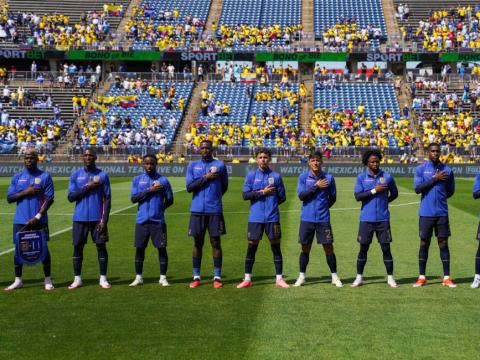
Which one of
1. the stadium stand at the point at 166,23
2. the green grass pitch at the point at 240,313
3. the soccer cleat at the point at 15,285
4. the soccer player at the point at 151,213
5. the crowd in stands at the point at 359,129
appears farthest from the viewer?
the stadium stand at the point at 166,23

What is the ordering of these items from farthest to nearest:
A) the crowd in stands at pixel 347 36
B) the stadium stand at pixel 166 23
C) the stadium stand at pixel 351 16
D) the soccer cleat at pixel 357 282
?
1. the stadium stand at pixel 351 16
2. the stadium stand at pixel 166 23
3. the crowd in stands at pixel 347 36
4. the soccer cleat at pixel 357 282

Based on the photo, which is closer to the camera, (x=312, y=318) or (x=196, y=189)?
(x=312, y=318)

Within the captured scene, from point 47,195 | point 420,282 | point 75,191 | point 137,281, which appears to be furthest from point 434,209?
point 47,195

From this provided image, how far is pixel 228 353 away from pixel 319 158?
13.8 ft

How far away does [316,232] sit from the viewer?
1108cm

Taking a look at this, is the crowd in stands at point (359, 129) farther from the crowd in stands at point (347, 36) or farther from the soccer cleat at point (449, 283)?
the soccer cleat at point (449, 283)

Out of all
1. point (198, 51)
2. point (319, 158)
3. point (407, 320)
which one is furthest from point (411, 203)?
point (198, 51)

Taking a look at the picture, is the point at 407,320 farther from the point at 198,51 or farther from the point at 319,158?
the point at 198,51

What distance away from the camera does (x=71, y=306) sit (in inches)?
382

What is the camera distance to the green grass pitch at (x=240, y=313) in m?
A: 7.67

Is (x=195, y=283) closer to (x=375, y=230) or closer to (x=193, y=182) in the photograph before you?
Answer: (x=193, y=182)

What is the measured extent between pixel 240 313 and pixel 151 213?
266 cm

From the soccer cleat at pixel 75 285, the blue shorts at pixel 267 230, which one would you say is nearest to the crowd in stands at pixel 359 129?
the blue shorts at pixel 267 230

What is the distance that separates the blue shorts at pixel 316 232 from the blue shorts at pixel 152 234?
6.97ft
